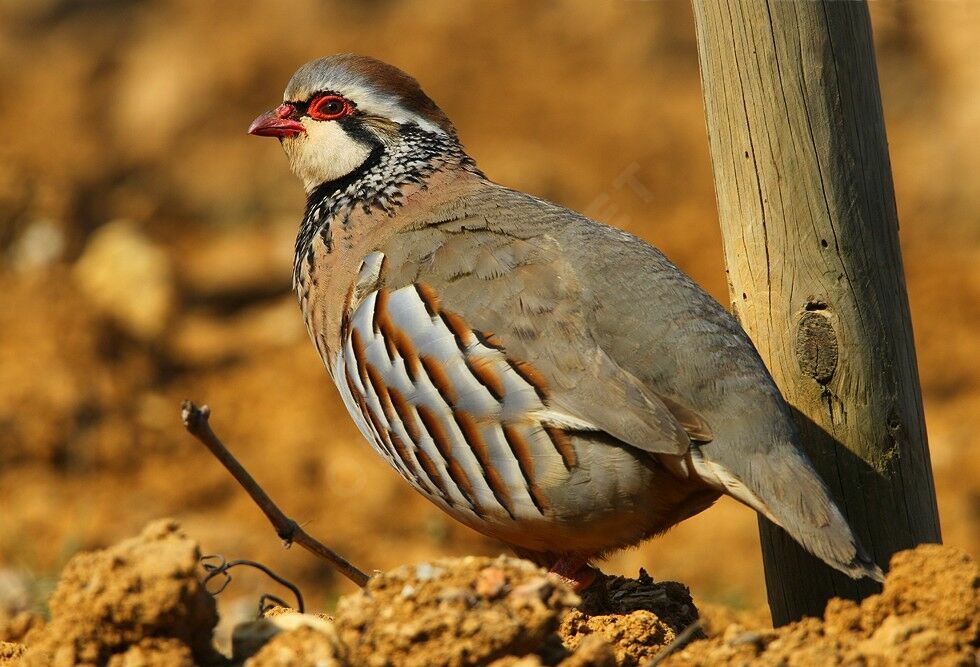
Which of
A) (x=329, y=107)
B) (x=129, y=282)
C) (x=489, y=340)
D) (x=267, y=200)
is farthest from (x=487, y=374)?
(x=267, y=200)

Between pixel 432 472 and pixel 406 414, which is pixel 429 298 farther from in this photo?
pixel 432 472

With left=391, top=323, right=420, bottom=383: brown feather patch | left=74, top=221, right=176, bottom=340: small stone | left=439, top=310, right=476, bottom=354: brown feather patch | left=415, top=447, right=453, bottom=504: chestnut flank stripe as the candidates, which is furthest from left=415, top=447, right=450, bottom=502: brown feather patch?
left=74, top=221, right=176, bottom=340: small stone

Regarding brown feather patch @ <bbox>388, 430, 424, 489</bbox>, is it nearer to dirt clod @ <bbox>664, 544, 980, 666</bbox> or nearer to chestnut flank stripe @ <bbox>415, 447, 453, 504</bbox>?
chestnut flank stripe @ <bbox>415, 447, 453, 504</bbox>

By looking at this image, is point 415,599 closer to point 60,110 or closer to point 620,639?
point 620,639

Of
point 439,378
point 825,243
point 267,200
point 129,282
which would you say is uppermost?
point 267,200

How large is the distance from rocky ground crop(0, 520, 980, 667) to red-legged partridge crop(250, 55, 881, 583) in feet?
1.28

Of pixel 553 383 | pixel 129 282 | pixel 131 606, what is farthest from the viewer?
pixel 129 282

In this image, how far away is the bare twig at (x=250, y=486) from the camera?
309 cm

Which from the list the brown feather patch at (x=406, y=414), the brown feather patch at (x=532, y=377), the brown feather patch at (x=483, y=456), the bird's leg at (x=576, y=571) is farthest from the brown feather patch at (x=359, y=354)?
the bird's leg at (x=576, y=571)

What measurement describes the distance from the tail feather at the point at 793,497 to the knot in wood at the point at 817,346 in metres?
0.34

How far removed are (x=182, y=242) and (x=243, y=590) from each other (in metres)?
3.59

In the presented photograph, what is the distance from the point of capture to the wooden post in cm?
351

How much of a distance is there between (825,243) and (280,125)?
2.24 m

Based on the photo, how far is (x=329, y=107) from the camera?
468cm
